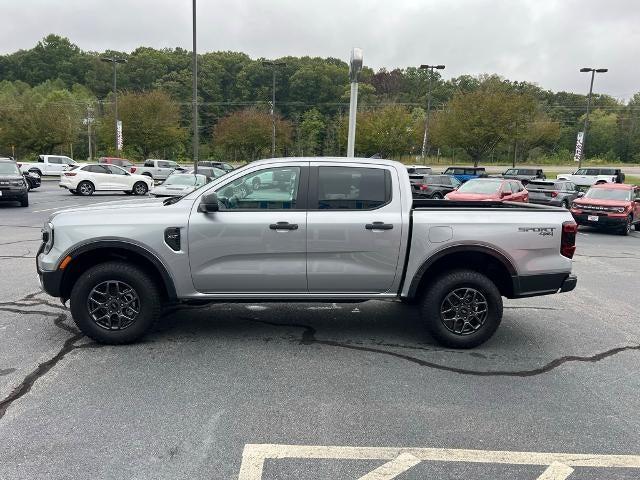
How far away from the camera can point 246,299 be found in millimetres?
4984

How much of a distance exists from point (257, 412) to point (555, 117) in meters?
97.7

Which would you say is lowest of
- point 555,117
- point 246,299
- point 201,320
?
point 201,320

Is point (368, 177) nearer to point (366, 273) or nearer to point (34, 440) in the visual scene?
point (366, 273)

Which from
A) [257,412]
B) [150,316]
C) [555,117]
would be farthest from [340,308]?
[555,117]

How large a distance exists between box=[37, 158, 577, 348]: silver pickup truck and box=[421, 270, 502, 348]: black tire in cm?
1

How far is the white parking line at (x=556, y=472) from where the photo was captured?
3.00 m

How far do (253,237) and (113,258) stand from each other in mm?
1419

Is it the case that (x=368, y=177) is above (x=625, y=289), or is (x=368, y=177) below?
above

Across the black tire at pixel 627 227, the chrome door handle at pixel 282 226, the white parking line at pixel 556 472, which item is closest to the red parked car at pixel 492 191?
the black tire at pixel 627 227

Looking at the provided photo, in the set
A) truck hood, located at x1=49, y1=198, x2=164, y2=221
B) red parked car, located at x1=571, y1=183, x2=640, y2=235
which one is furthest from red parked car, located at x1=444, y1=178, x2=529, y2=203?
truck hood, located at x1=49, y1=198, x2=164, y2=221

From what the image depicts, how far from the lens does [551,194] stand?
66.2 feet

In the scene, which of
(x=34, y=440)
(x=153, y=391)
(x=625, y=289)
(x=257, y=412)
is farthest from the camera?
(x=625, y=289)

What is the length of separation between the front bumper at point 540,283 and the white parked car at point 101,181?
23592mm

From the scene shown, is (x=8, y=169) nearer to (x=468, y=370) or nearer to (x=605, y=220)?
(x=468, y=370)
